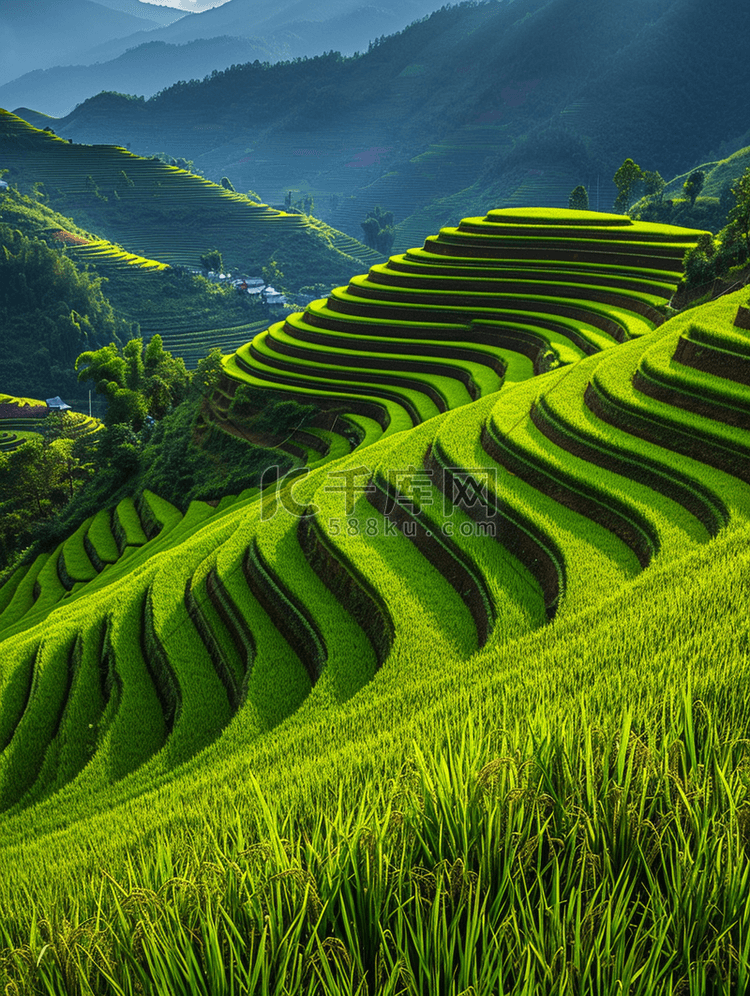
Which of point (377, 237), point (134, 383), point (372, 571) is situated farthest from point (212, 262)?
point (372, 571)

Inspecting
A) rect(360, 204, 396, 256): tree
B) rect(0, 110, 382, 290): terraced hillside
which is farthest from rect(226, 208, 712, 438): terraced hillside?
rect(360, 204, 396, 256): tree

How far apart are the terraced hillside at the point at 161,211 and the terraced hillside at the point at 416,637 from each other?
8759 cm

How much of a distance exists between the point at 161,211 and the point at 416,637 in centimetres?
11195

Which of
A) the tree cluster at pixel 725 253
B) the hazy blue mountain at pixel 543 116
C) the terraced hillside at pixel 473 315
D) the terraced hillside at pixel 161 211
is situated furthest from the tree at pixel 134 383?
the hazy blue mountain at pixel 543 116

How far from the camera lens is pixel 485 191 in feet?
397

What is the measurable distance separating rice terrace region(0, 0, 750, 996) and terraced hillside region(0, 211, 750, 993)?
2.1 inches

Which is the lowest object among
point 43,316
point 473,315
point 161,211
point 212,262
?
point 473,315

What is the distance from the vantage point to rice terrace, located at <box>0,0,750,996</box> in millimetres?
2725

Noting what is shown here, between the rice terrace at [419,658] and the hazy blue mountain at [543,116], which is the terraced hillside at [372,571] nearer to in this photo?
the rice terrace at [419,658]

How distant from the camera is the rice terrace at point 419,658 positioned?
2725 millimetres

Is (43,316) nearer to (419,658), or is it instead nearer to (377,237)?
(377,237)

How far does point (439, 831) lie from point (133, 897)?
4.85 feet

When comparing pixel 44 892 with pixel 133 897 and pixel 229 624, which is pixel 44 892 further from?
pixel 229 624

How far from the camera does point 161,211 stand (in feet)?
335
